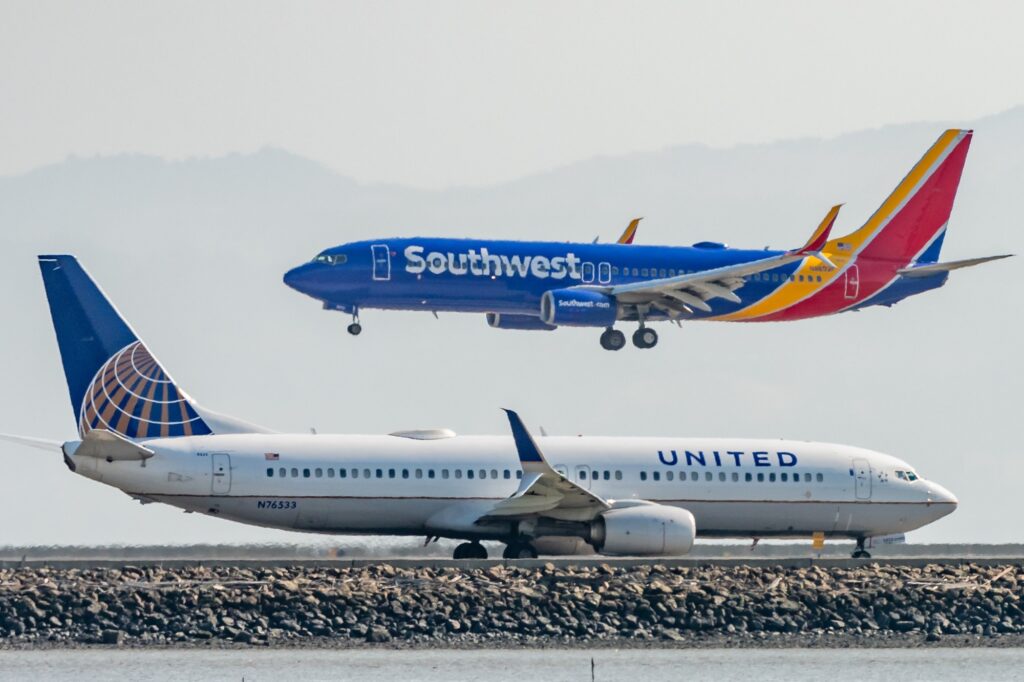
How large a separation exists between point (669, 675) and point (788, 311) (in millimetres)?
29173

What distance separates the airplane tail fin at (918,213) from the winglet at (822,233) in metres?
9.68

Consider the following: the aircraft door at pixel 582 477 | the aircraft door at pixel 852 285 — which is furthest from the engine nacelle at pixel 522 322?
the aircraft door at pixel 582 477

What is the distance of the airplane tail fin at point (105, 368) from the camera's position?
195ft

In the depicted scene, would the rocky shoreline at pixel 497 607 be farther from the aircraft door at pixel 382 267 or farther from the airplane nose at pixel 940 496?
the aircraft door at pixel 382 267

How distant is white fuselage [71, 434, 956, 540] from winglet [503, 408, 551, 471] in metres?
2.33

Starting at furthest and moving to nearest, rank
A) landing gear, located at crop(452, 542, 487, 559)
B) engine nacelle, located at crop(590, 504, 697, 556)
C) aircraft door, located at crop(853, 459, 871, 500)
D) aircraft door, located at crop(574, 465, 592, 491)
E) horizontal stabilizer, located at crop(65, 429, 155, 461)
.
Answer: aircraft door, located at crop(853, 459, 871, 500) < landing gear, located at crop(452, 542, 487, 559) < aircraft door, located at crop(574, 465, 592, 491) < engine nacelle, located at crop(590, 504, 697, 556) < horizontal stabilizer, located at crop(65, 429, 155, 461)

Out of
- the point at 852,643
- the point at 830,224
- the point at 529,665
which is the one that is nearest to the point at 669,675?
the point at 529,665

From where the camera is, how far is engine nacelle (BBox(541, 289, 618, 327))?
7331cm

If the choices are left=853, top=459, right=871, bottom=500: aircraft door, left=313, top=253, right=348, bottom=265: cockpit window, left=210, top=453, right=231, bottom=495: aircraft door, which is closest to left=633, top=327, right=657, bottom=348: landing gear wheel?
left=313, top=253, right=348, bottom=265: cockpit window

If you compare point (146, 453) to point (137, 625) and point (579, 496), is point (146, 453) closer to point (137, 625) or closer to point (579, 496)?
point (137, 625)

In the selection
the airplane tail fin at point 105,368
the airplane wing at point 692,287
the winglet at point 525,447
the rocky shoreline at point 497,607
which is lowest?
the rocky shoreline at point 497,607

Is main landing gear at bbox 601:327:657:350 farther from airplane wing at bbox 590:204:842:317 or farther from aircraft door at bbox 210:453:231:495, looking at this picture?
aircraft door at bbox 210:453:231:495

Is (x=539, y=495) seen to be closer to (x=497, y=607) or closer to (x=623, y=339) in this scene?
(x=497, y=607)

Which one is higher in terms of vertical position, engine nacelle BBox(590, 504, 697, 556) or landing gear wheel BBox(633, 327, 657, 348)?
landing gear wheel BBox(633, 327, 657, 348)
